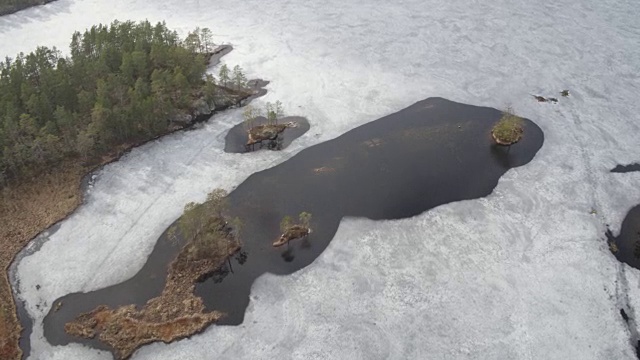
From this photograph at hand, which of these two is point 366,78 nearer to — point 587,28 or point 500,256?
point 500,256

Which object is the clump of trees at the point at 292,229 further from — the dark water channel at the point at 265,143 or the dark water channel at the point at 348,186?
the dark water channel at the point at 265,143

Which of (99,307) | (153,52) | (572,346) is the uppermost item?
(153,52)

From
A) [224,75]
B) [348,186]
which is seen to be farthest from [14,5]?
[348,186]

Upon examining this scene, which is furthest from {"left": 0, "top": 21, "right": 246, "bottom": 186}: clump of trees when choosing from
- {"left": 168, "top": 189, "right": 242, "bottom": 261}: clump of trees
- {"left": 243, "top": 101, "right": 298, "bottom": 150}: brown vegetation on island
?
{"left": 168, "top": 189, "right": 242, "bottom": 261}: clump of trees

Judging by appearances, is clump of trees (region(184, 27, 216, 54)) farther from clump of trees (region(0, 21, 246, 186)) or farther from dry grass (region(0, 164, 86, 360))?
dry grass (region(0, 164, 86, 360))

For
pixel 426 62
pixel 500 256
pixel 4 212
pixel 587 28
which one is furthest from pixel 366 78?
pixel 4 212

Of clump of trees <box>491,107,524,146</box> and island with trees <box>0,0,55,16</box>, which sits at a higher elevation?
island with trees <box>0,0,55,16</box>
